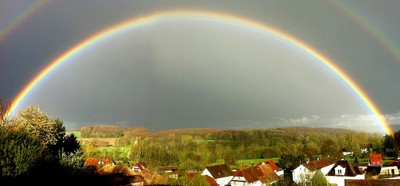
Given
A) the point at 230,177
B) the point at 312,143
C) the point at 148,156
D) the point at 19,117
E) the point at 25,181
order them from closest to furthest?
the point at 25,181
the point at 19,117
the point at 230,177
the point at 148,156
the point at 312,143

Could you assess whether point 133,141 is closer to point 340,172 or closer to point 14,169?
point 340,172

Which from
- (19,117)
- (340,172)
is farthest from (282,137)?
(19,117)

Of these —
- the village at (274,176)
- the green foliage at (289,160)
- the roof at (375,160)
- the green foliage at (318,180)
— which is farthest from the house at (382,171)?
the green foliage at (289,160)

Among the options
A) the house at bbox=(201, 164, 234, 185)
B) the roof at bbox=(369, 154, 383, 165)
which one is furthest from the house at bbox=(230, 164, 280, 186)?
the roof at bbox=(369, 154, 383, 165)

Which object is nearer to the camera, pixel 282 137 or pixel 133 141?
pixel 133 141

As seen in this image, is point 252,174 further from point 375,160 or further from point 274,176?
point 375,160

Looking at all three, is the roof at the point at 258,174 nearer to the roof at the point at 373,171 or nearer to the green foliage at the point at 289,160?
the green foliage at the point at 289,160
